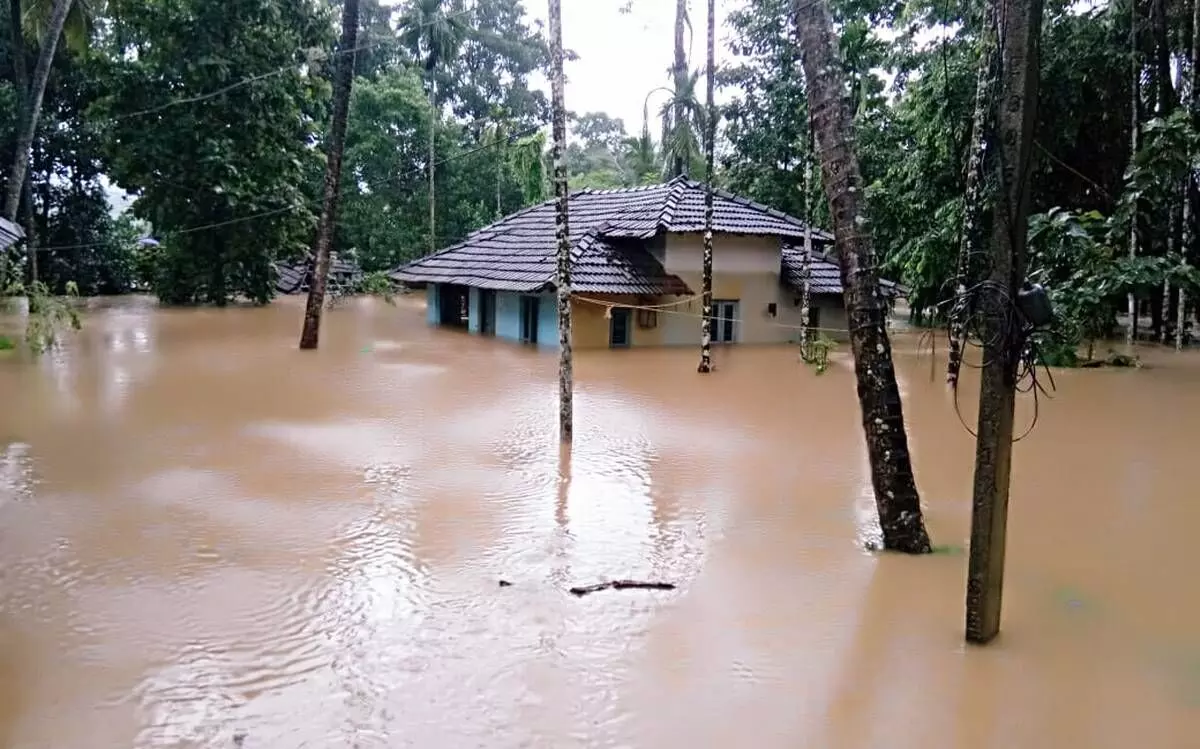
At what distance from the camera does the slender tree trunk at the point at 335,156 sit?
55.3ft

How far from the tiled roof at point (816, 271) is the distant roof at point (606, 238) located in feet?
2.43

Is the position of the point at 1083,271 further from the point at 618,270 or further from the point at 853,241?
the point at 853,241

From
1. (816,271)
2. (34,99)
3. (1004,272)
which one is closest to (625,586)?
(1004,272)

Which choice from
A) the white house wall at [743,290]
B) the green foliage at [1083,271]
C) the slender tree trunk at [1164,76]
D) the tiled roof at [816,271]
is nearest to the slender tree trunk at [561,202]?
the green foliage at [1083,271]

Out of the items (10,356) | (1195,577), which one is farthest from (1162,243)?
(10,356)

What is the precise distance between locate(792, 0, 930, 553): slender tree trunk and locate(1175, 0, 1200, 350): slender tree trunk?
1138 centimetres

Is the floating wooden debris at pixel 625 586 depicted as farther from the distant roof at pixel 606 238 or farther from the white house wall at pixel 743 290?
the white house wall at pixel 743 290

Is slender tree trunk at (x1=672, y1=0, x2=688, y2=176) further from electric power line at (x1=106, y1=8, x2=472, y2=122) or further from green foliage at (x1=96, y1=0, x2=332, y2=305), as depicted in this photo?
green foliage at (x1=96, y1=0, x2=332, y2=305)

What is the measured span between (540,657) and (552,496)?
3118mm

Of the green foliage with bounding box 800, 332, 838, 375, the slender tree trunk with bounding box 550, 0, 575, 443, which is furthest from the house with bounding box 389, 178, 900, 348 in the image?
the slender tree trunk with bounding box 550, 0, 575, 443

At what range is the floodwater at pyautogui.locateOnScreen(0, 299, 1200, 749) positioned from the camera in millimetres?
4309

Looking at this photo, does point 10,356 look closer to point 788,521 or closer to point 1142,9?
point 788,521

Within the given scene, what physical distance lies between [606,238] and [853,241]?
13751mm

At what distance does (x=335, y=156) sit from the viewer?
1747 centimetres
